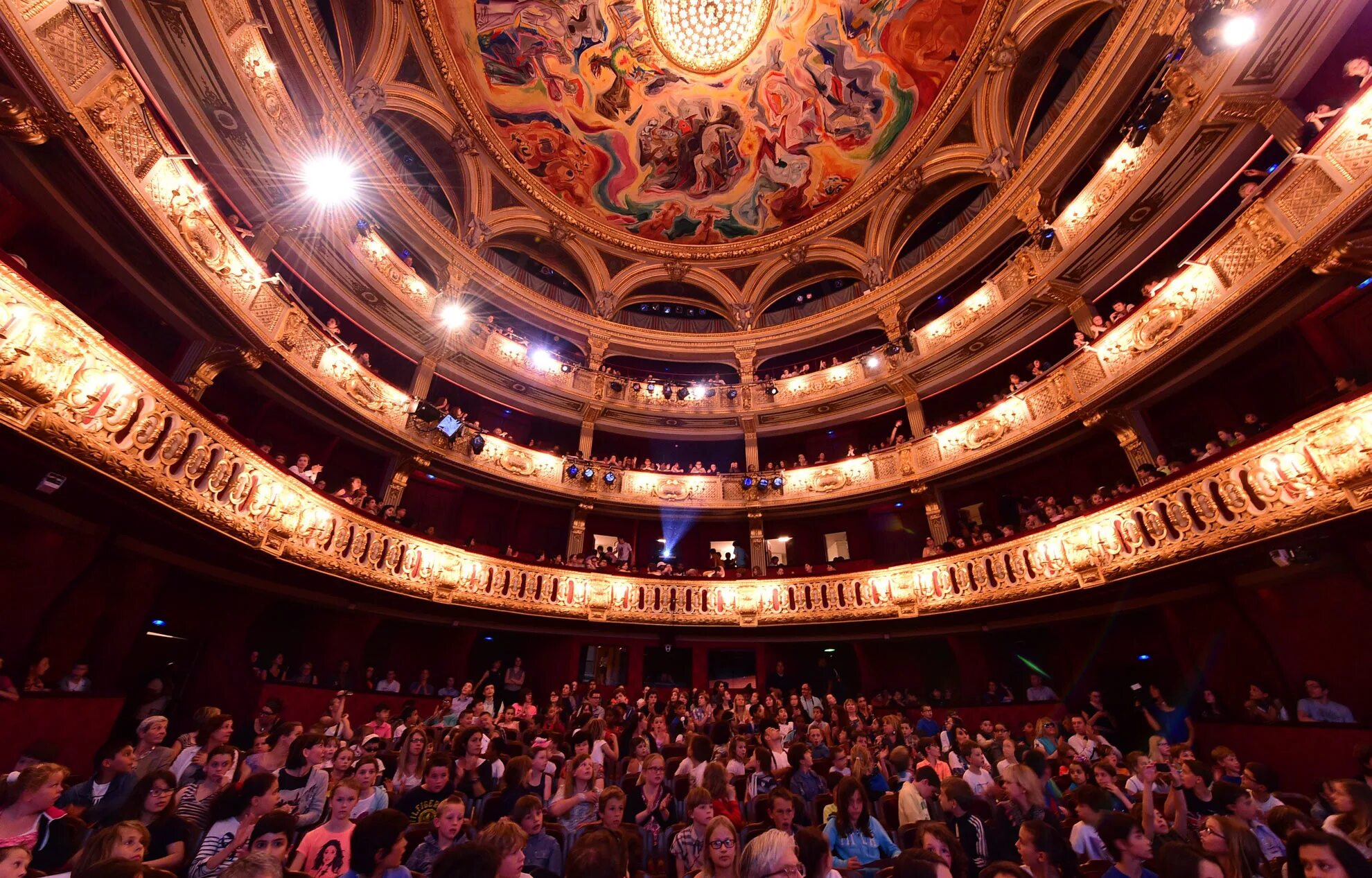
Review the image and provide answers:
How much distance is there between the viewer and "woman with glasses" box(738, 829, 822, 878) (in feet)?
8.93

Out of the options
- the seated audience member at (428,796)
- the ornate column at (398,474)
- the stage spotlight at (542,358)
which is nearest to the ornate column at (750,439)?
the stage spotlight at (542,358)

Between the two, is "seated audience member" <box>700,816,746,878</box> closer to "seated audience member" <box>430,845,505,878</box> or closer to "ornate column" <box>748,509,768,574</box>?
"seated audience member" <box>430,845,505,878</box>

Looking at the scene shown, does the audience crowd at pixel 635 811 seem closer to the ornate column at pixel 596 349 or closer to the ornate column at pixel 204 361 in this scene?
the ornate column at pixel 204 361

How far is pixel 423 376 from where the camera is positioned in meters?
15.5

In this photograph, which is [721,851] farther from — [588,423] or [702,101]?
[702,101]

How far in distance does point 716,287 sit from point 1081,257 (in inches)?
494

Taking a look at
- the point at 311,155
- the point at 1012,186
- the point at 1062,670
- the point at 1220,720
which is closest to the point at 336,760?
the point at 311,155

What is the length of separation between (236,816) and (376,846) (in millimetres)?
1390

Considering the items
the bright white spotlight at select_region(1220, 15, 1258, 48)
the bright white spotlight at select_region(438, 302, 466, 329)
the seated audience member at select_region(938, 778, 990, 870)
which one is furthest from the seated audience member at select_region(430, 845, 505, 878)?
the bright white spotlight at select_region(438, 302, 466, 329)

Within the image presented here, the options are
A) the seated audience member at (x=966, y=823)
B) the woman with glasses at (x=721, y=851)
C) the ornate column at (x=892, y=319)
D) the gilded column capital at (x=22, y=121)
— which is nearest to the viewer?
the woman with glasses at (x=721, y=851)

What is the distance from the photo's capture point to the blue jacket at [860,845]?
4301 mm

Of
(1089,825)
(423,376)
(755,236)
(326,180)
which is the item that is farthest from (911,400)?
(326,180)

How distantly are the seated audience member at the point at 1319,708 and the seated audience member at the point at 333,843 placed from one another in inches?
461

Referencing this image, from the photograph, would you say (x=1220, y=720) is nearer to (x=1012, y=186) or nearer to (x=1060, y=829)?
(x=1060, y=829)
